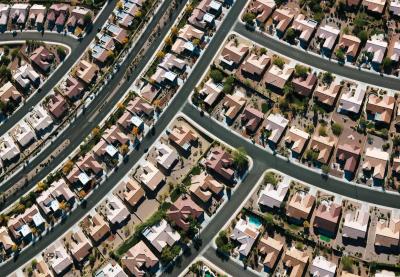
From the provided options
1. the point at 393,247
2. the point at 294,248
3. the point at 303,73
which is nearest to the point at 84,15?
the point at 303,73

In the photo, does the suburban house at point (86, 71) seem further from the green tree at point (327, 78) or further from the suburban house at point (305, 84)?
the green tree at point (327, 78)

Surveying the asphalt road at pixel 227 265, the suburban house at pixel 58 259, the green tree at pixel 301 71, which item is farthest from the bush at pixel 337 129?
the suburban house at pixel 58 259

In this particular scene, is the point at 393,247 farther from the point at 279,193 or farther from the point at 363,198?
the point at 279,193

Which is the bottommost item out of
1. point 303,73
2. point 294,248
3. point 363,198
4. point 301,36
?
point 294,248

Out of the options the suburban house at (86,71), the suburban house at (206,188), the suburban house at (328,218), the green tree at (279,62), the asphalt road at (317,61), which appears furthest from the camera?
the suburban house at (86,71)

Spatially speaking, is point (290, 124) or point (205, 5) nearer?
point (290, 124)

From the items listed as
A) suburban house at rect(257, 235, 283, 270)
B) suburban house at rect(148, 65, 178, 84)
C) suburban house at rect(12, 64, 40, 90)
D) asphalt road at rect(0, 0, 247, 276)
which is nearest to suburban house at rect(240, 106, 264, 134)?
asphalt road at rect(0, 0, 247, 276)
